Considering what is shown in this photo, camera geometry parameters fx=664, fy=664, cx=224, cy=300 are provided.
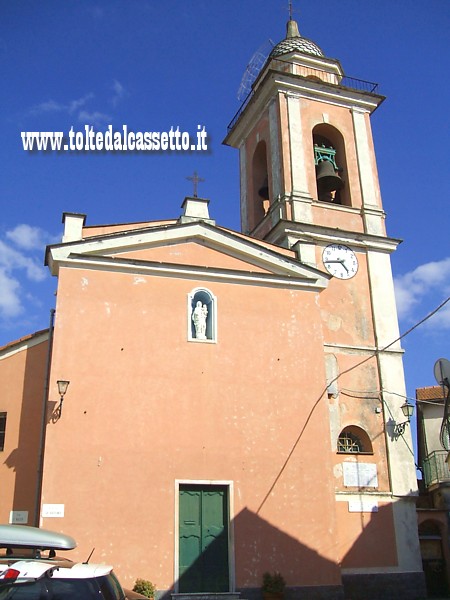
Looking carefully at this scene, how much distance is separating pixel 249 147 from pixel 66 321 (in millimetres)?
10647

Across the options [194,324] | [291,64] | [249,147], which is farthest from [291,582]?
[291,64]

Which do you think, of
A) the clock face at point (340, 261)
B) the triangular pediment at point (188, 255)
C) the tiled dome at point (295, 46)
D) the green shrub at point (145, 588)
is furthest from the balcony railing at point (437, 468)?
the tiled dome at point (295, 46)

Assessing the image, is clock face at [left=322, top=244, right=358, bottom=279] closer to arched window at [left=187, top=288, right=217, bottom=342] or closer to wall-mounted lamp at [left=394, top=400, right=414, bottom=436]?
wall-mounted lamp at [left=394, top=400, right=414, bottom=436]

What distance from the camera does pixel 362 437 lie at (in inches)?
645

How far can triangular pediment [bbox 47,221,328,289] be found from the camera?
1434 centimetres

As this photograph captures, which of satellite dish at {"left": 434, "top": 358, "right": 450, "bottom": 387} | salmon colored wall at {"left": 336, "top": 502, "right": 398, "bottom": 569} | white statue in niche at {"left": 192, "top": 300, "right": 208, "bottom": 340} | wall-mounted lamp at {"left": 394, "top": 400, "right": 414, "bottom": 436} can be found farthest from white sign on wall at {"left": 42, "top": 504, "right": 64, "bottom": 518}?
wall-mounted lamp at {"left": 394, "top": 400, "right": 414, "bottom": 436}

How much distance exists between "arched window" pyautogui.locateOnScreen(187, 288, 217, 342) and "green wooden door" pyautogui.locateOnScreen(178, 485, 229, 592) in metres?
3.21

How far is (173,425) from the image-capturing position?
536 inches

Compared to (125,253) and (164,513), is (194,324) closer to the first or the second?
→ (125,253)

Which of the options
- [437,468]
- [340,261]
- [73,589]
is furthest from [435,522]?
[73,589]

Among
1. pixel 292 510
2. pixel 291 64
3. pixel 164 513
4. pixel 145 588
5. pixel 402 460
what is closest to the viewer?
pixel 145 588

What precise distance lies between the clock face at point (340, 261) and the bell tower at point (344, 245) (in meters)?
0.03

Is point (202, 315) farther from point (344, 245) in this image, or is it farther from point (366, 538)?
point (366, 538)

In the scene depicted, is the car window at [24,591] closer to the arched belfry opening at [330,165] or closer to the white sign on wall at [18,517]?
the white sign on wall at [18,517]
